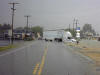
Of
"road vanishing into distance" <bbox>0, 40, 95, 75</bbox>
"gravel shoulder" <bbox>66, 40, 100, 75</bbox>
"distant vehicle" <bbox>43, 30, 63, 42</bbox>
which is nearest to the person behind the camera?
"road vanishing into distance" <bbox>0, 40, 95, 75</bbox>

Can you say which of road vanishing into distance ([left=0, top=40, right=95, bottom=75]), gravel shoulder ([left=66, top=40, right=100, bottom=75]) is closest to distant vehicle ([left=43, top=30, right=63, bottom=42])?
gravel shoulder ([left=66, top=40, right=100, bottom=75])

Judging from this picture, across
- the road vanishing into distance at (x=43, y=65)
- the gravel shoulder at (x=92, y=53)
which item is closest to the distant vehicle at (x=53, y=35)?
the gravel shoulder at (x=92, y=53)

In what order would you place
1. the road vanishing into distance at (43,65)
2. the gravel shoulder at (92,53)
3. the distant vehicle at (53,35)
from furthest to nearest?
1. the distant vehicle at (53,35)
2. the gravel shoulder at (92,53)
3. the road vanishing into distance at (43,65)

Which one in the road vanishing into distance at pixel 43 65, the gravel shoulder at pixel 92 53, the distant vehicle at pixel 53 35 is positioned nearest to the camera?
the road vanishing into distance at pixel 43 65

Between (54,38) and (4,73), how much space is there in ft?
223

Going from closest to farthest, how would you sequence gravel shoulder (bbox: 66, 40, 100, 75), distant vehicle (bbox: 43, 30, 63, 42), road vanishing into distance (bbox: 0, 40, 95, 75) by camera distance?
road vanishing into distance (bbox: 0, 40, 95, 75)
gravel shoulder (bbox: 66, 40, 100, 75)
distant vehicle (bbox: 43, 30, 63, 42)

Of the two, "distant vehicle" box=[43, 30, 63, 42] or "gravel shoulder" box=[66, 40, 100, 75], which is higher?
"distant vehicle" box=[43, 30, 63, 42]

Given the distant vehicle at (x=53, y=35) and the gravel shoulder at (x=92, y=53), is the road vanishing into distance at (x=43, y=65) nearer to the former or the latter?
the gravel shoulder at (x=92, y=53)

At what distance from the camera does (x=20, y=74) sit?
362 inches

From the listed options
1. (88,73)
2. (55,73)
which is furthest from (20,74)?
(88,73)

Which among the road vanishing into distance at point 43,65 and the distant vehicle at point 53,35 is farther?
the distant vehicle at point 53,35

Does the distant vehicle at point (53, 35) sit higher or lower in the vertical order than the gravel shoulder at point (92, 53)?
higher

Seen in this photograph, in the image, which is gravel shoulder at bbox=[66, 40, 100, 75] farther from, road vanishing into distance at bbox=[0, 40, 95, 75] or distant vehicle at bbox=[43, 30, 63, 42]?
distant vehicle at bbox=[43, 30, 63, 42]

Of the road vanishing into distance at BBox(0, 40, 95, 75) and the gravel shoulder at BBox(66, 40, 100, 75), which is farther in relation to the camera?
the gravel shoulder at BBox(66, 40, 100, 75)
